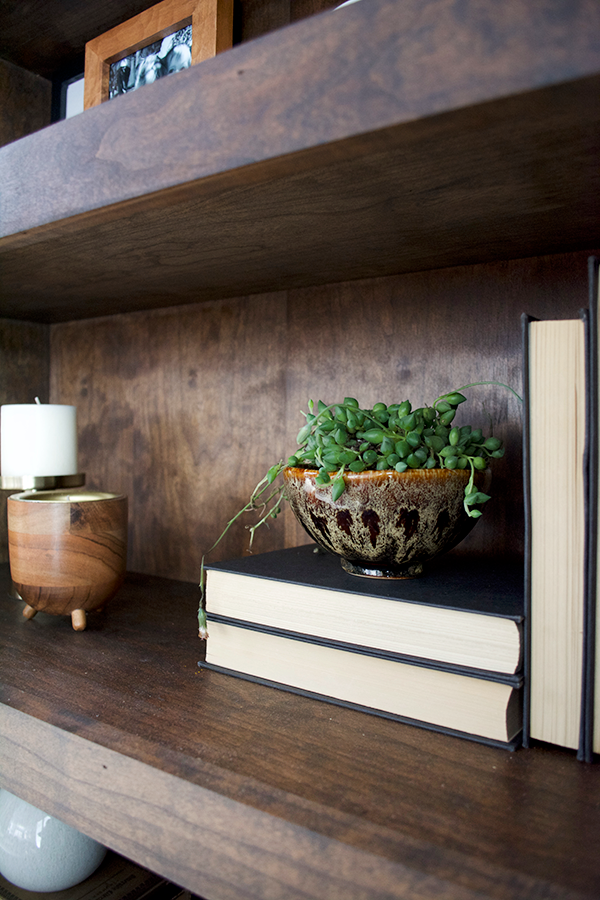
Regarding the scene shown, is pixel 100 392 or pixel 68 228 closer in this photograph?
pixel 68 228

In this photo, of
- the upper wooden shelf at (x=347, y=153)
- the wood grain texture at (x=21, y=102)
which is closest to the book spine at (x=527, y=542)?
the upper wooden shelf at (x=347, y=153)

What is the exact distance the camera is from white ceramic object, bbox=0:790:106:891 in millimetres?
554

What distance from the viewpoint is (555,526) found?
0.41 metres

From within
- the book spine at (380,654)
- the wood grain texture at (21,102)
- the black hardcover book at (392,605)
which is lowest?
the book spine at (380,654)

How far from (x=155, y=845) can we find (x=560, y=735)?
266mm

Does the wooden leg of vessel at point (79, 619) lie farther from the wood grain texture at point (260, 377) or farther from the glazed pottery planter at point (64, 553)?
the wood grain texture at point (260, 377)

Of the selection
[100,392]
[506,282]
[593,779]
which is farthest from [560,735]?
[100,392]

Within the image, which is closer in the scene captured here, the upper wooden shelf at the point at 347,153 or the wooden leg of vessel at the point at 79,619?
the upper wooden shelf at the point at 347,153

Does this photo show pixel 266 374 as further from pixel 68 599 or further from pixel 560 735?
pixel 560 735

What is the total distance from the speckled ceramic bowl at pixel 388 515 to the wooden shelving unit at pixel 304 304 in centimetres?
13

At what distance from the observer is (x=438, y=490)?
0.50m

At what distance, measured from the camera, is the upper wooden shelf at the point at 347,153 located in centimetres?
31

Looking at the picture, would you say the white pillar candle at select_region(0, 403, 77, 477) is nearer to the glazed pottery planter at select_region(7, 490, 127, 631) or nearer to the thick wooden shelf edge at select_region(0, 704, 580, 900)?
the glazed pottery planter at select_region(7, 490, 127, 631)

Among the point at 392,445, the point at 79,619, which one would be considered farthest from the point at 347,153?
the point at 79,619
